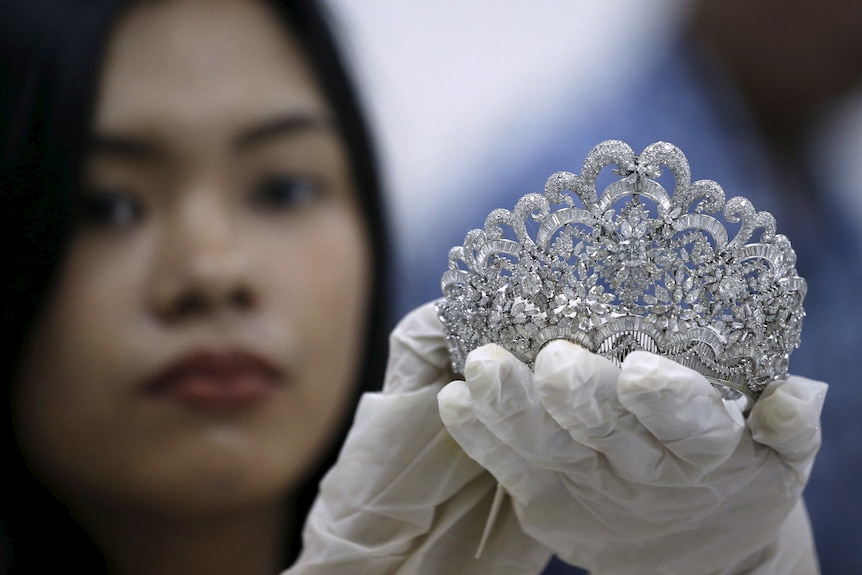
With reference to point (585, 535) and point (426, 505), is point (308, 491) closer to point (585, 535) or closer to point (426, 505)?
point (426, 505)

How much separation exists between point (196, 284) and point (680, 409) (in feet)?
2.65

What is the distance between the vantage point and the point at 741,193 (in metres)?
1.51

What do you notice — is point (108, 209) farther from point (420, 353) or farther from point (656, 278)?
point (656, 278)

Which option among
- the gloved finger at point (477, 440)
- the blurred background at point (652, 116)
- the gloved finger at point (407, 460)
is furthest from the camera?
the blurred background at point (652, 116)

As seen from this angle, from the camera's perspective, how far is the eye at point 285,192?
128 cm

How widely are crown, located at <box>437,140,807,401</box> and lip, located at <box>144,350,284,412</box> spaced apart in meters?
0.65

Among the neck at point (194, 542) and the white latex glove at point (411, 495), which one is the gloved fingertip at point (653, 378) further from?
the neck at point (194, 542)

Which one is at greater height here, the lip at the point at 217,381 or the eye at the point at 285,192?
the eye at the point at 285,192

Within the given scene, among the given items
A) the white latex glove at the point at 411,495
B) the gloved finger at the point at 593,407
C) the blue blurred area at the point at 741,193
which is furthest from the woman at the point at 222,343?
the blue blurred area at the point at 741,193

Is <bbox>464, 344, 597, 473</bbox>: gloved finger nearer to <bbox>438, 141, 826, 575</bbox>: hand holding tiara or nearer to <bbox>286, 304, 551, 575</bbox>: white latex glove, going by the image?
<bbox>438, 141, 826, 575</bbox>: hand holding tiara

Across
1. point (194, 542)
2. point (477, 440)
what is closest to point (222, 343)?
point (194, 542)

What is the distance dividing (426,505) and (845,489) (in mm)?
999

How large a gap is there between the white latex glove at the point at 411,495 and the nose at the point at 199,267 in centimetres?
43

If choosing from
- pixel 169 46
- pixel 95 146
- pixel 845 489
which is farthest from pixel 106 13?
pixel 845 489
